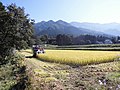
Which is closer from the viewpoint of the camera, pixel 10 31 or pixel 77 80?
pixel 77 80

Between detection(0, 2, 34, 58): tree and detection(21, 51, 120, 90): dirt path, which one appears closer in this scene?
detection(21, 51, 120, 90): dirt path

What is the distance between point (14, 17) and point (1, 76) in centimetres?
1869

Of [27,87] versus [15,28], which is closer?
[27,87]

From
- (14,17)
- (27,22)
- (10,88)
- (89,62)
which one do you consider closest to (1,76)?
(10,88)

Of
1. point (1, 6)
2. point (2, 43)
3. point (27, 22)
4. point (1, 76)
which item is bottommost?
point (1, 76)

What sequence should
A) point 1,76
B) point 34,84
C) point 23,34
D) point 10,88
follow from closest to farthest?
point 34,84, point 10,88, point 1,76, point 23,34

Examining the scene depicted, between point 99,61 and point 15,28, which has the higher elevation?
point 15,28

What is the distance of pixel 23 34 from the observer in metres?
42.3

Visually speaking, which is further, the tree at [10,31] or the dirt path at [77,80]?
the tree at [10,31]

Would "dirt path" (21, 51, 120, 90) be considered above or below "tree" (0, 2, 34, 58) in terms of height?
below

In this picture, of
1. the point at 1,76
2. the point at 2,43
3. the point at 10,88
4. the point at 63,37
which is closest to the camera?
the point at 10,88

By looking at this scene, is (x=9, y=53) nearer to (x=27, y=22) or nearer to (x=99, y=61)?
(x=27, y=22)

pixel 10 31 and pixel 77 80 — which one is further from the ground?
pixel 10 31

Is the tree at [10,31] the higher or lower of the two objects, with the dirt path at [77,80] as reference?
higher
